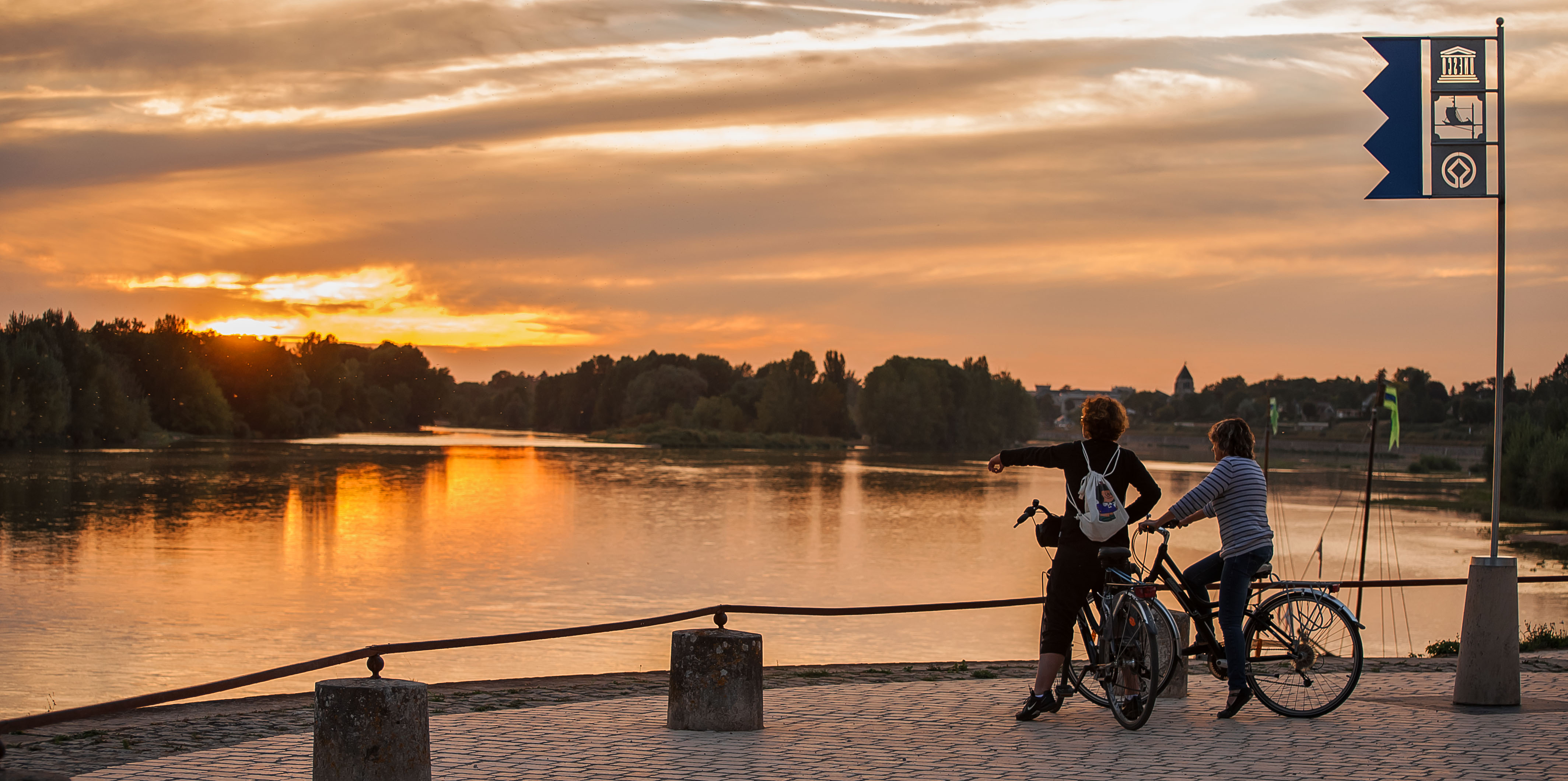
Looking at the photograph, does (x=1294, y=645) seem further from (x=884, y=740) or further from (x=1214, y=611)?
(x=884, y=740)

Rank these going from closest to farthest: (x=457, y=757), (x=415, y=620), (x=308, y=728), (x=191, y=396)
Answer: (x=457, y=757) < (x=308, y=728) < (x=415, y=620) < (x=191, y=396)

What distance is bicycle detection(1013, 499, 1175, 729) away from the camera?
23.2ft

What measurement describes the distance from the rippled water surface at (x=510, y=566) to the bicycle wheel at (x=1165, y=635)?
1020 centimetres

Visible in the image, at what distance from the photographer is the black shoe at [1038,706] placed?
7523 millimetres

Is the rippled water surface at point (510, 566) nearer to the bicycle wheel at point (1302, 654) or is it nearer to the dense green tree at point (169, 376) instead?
the bicycle wheel at point (1302, 654)

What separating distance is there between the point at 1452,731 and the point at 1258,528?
4.88 ft

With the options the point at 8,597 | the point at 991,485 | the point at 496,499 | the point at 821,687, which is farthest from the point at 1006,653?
the point at 991,485

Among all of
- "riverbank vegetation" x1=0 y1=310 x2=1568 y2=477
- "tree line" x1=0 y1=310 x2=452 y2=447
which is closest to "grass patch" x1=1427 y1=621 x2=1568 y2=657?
"riverbank vegetation" x1=0 y1=310 x2=1568 y2=477

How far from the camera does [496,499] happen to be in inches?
2247

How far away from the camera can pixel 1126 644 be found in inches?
284

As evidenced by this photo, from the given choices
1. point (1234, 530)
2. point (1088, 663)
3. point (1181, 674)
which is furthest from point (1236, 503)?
point (1181, 674)

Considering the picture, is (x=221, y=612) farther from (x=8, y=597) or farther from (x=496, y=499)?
(x=496, y=499)

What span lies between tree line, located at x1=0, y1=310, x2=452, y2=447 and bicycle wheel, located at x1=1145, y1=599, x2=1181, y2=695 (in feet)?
309

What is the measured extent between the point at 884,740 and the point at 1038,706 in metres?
0.93
